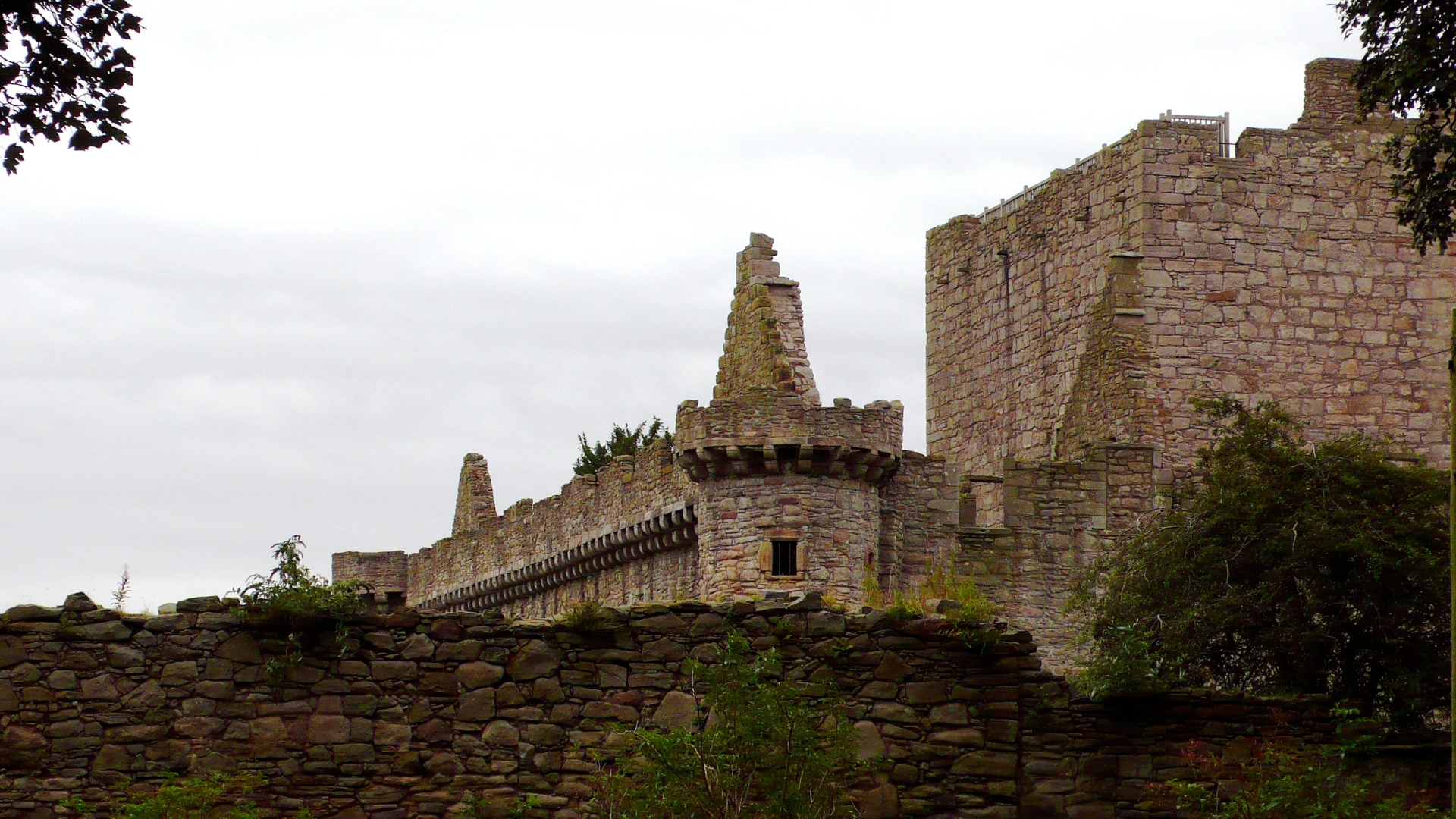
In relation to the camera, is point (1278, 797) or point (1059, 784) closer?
point (1278, 797)

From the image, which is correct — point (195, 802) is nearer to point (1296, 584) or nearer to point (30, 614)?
point (30, 614)

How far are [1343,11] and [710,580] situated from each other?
10742 mm

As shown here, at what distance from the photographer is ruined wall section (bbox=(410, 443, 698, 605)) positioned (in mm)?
28406

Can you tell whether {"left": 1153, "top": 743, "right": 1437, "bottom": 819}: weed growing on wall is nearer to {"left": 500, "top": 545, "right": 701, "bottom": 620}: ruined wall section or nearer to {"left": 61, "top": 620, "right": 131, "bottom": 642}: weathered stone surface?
{"left": 61, "top": 620, "right": 131, "bottom": 642}: weathered stone surface

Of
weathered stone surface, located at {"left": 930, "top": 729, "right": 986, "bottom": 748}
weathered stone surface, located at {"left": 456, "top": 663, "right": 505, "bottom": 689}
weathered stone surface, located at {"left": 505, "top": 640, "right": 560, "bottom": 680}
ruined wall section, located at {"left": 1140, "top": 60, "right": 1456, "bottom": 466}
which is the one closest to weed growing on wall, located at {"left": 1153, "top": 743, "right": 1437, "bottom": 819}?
weathered stone surface, located at {"left": 930, "top": 729, "right": 986, "bottom": 748}

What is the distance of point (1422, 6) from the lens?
55.7ft

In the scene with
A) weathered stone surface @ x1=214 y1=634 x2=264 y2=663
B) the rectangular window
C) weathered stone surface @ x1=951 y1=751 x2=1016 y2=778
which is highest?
the rectangular window

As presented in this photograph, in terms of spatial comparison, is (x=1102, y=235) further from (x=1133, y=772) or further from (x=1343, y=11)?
(x=1133, y=772)

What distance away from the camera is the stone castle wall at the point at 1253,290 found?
28.8 metres

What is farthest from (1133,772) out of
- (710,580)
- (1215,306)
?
(1215,306)

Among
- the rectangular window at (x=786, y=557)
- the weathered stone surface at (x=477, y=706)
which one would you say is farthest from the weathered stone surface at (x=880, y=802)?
the rectangular window at (x=786, y=557)

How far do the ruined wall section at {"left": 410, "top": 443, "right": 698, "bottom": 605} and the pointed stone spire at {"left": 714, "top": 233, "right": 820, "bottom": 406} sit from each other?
4.88 ft

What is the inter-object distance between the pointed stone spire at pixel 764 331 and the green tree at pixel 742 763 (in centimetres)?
1141

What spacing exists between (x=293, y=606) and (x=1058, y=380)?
17365 millimetres
